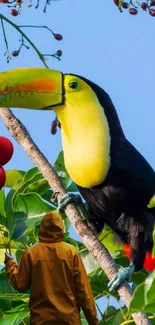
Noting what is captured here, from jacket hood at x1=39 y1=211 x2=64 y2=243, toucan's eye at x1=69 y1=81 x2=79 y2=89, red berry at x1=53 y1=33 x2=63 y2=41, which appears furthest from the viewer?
red berry at x1=53 y1=33 x2=63 y2=41

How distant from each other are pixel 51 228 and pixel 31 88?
2.39ft

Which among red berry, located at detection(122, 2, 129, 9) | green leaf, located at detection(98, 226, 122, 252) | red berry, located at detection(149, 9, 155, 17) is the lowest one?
green leaf, located at detection(98, 226, 122, 252)

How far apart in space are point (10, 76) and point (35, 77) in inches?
3.8

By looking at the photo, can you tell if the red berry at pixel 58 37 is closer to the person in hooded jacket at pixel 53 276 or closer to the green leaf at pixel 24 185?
the green leaf at pixel 24 185

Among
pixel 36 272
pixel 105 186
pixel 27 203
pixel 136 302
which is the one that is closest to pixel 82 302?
pixel 36 272

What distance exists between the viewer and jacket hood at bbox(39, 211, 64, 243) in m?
1.76

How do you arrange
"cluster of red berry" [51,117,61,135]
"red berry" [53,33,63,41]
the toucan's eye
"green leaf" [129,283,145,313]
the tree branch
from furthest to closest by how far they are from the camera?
"red berry" [53,33,63,41]
the toucan's eye
"cluster of red berry" [51,117,61,135]
the tree branch
"green leaf" [129,283,145,313]

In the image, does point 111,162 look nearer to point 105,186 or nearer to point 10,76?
point 105,186

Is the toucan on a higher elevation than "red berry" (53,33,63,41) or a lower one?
lower

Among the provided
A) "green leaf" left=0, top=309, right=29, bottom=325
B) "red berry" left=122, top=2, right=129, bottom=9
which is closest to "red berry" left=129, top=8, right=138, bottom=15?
"red berry" left=122, top=2, right=129, bottom=9

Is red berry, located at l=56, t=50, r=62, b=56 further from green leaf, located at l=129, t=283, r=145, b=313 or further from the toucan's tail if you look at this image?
green leaf, located at l=129, t=283, r=145, b=313

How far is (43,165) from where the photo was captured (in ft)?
6.77

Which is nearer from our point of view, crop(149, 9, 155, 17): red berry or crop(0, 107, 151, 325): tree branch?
crop(0, 107, 151, 325): tree branch

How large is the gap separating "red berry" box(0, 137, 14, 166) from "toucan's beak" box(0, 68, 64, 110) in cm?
10
